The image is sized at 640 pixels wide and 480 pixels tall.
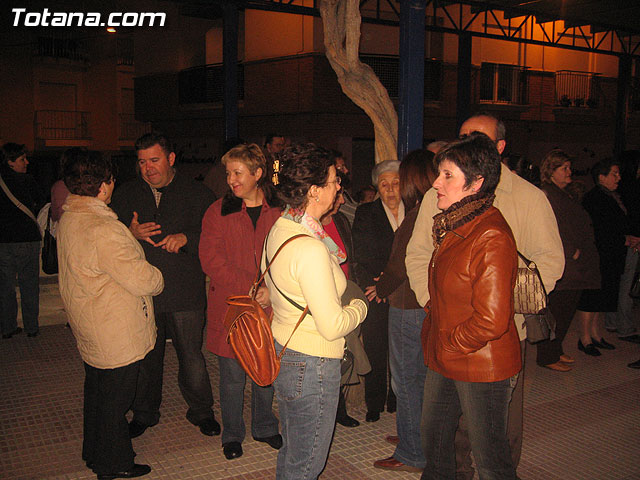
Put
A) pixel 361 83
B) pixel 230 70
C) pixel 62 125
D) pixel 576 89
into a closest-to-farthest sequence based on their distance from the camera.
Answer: pixel 361 83, pixel 230 70, pixel 576 89, pixel 62 125

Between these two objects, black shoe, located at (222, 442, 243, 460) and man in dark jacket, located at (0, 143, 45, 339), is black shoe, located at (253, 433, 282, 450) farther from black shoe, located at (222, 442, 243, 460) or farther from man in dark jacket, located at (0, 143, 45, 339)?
man in dark jacket, located at (0, 143, 45, 339)

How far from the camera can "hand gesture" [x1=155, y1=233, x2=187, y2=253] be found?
4.01m

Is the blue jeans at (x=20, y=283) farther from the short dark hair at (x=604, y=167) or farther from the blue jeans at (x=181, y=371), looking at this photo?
the short dark hair at (x=604, y=167)

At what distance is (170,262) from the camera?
163 inches

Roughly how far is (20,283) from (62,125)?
25289mm

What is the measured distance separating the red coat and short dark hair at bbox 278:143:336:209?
1248 mm

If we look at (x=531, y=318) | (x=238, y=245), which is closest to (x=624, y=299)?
(x=531, y=318)

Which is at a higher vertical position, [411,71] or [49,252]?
[411,71]

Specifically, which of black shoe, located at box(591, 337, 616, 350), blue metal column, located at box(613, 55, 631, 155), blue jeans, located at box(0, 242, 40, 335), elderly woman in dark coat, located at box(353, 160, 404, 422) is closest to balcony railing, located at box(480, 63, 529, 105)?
blue metal column, located at box(613, 55, 631, 155)

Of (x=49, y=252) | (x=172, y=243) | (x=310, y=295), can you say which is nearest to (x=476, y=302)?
(x=310, y=295)

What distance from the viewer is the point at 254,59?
768 inches

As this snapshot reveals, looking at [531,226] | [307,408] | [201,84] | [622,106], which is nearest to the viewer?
[307,408]

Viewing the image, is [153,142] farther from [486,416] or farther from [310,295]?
[486,416]

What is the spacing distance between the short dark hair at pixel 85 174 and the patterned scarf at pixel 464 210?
1925 millimetres
